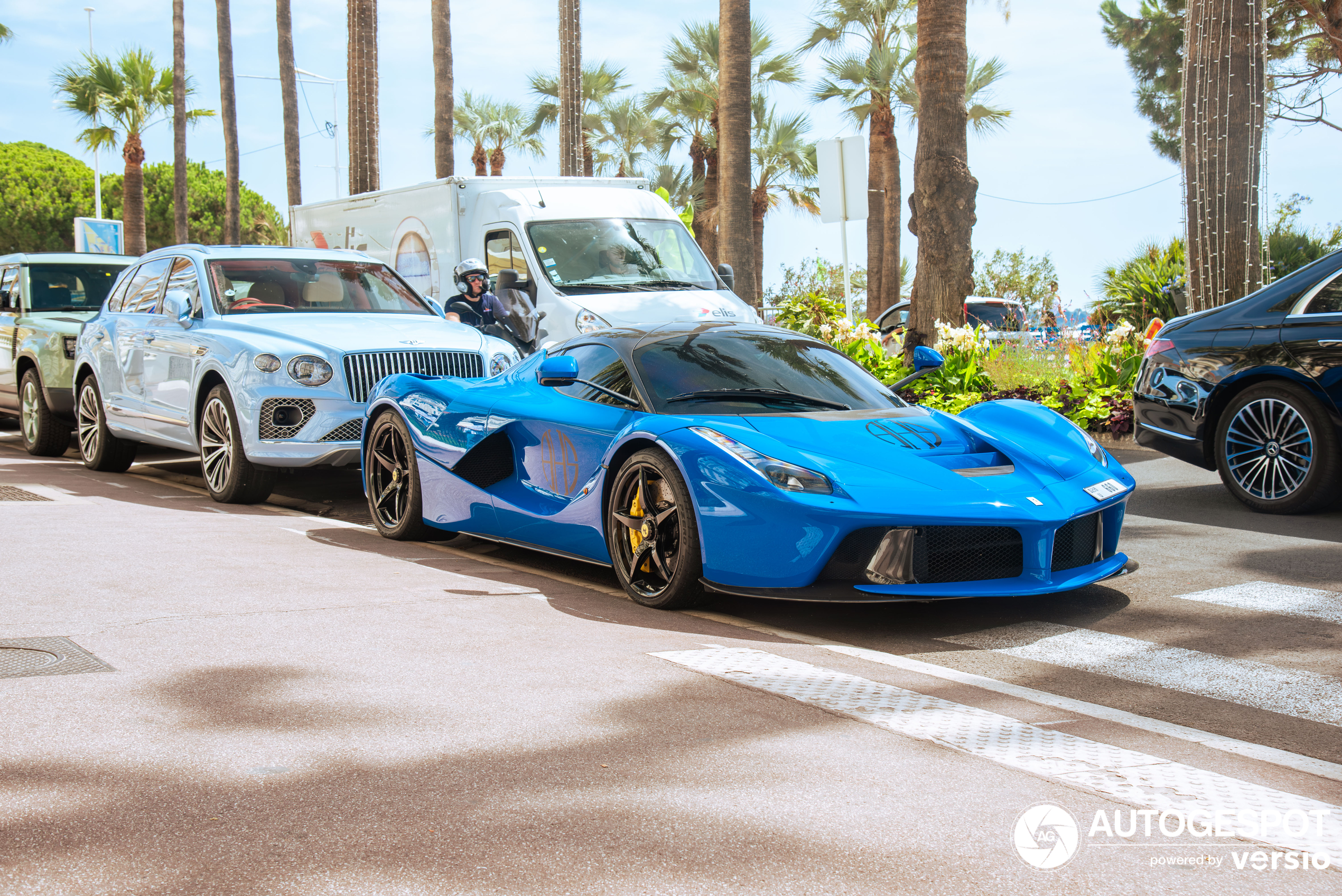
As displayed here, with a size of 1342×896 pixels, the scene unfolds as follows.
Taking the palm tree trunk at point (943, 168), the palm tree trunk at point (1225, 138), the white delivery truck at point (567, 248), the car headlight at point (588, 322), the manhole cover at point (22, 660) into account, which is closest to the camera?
the manhole cover at point (22, 660)

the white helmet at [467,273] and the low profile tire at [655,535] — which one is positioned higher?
the white helmet at [467,273]

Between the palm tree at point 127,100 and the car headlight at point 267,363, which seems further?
the palm tree at point 127,100

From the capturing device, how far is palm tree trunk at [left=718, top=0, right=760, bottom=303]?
16.5 m

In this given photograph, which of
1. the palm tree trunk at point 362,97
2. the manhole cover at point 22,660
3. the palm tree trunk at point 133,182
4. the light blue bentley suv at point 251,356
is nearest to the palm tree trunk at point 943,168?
the light blue bentley suv at point 251,356

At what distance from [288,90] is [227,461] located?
80.7 feet

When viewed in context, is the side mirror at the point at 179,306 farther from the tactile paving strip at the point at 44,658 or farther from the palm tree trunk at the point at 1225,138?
the palm tree trunk at the point at 1225,138

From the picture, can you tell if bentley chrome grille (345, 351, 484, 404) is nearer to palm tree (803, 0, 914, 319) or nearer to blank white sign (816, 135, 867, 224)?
blank white sign (816, 135, 867, 224)

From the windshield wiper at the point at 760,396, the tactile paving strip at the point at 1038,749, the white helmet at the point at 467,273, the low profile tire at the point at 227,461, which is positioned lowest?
the tactile paving strip at the point at 1038,749

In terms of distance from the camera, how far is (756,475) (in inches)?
190

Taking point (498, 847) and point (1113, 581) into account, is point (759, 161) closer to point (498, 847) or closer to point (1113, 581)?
point (1113, 581)

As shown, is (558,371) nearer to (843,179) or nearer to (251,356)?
(251,356)

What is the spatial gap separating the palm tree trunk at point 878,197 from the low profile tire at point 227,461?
2586 cm

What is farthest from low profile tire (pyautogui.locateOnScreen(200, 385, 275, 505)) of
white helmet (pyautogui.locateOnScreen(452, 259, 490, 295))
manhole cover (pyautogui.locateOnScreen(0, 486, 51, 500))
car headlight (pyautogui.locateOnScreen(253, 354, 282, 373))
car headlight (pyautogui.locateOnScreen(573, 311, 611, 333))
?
car headlight (pyautogui.locateOnScreen(573, 311, 611, 333))

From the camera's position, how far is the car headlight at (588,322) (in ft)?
39.5
